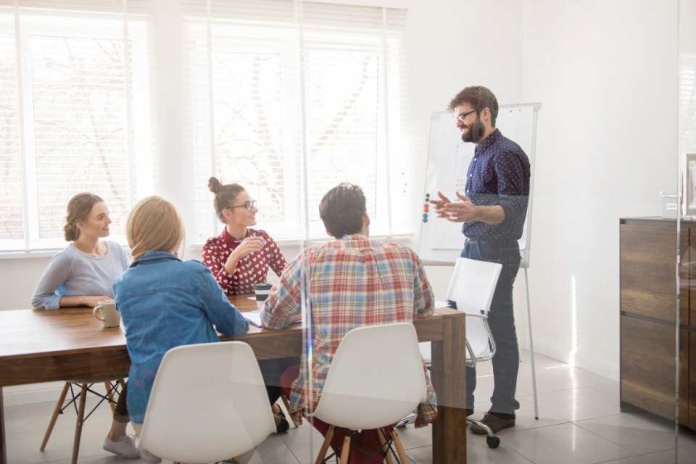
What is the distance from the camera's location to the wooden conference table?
1.67 meters

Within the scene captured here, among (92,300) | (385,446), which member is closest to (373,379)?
(385,446)

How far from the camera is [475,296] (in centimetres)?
203

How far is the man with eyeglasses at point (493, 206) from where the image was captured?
6.48 ft

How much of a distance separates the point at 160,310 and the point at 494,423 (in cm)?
125

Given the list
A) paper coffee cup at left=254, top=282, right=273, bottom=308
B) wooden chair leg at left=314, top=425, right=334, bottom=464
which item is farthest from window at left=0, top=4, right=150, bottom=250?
wooden chair leg at left=314, top=425, right=334, bottom=464

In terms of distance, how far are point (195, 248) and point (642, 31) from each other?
173 cm

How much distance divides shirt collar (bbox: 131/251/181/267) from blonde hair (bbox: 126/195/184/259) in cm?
2

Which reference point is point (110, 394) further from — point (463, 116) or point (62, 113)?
point (463, 116)

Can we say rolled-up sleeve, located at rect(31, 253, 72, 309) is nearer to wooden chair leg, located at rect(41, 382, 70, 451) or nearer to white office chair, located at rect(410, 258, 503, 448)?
wooden chair leg, located at rect(41, 382, 70, 451)

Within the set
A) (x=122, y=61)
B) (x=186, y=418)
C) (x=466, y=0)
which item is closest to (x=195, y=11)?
(x=122, y=61)

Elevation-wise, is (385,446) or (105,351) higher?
(105,351)

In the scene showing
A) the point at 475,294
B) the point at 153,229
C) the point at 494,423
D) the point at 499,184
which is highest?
the point at 499,184

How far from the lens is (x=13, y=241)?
1.96 m

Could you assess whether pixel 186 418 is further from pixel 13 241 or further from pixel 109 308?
pixel 13 241
